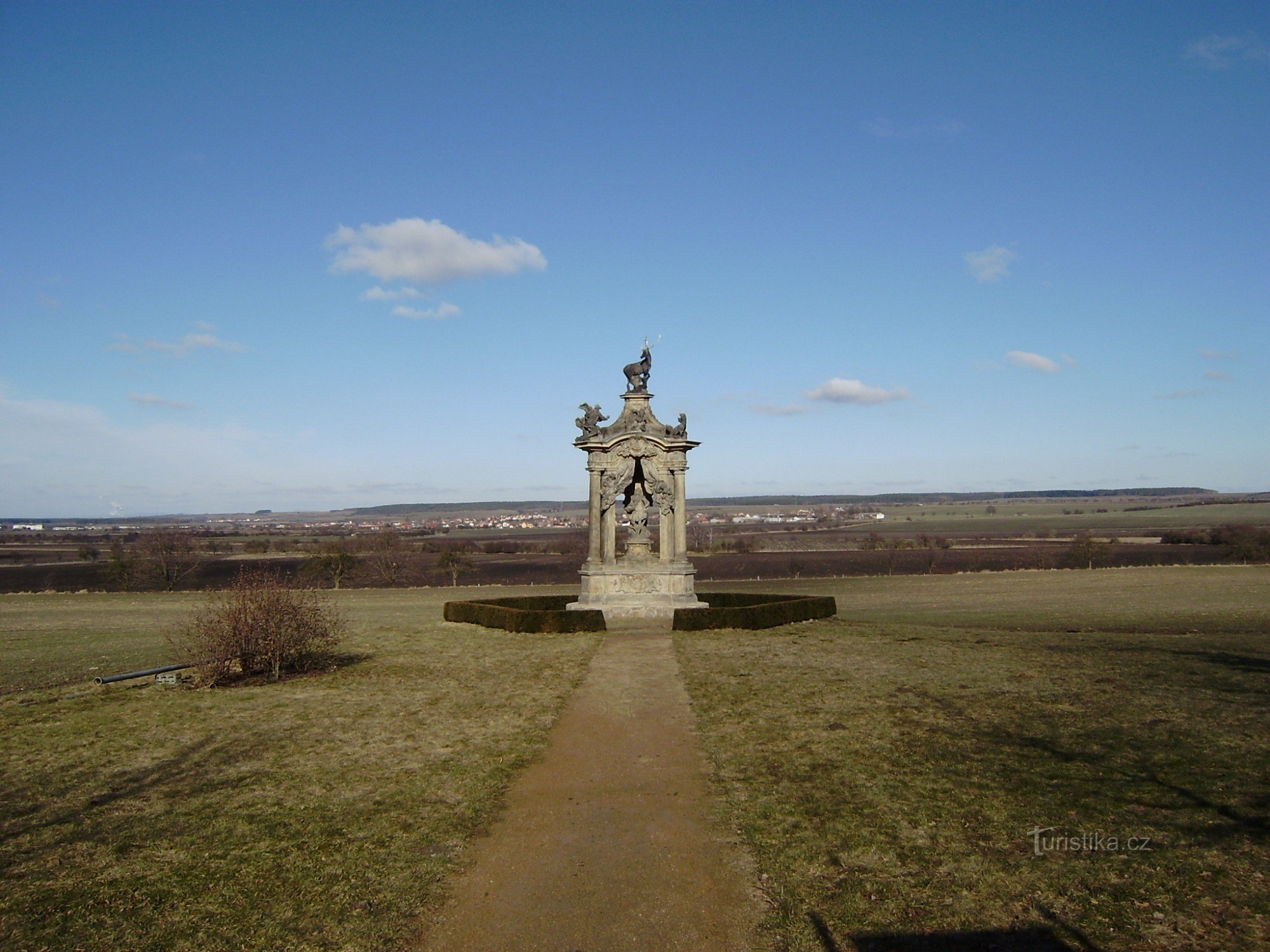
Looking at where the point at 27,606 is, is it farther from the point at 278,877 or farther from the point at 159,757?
the point at 278,877

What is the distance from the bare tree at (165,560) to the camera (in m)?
57.8

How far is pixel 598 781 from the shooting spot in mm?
10000

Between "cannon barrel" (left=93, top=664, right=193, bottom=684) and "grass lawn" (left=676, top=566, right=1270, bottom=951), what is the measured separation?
10759mm

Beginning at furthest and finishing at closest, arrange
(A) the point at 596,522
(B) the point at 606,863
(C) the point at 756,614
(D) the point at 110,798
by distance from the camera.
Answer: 1. (A) the point at 596,522
2. (C) the point at 756,614
3. (D) the point at 110,798
4. (B) the point at 606,863

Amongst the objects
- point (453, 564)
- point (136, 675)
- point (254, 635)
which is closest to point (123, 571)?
point (453, 564)

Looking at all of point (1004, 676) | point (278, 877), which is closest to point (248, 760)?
point (278, 877)

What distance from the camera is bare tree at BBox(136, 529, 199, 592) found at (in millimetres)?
57812

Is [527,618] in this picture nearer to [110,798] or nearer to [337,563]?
[110,798]

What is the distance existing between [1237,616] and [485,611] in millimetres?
23095

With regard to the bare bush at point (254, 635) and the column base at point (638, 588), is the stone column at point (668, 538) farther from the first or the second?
the bare bush at point (254, 635)

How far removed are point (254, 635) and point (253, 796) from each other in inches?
294

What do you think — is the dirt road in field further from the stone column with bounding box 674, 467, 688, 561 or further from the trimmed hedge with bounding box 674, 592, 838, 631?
the stone column with bounding box 674, 467, 688, 561

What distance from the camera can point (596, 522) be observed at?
85.4ft
